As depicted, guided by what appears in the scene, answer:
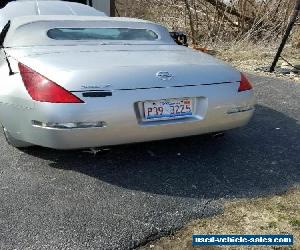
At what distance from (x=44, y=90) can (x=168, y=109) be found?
37.8 inches

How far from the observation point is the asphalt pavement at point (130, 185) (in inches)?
97.3

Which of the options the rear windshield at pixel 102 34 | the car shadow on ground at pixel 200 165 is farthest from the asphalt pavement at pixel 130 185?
the rear windshield at pixel 102 34

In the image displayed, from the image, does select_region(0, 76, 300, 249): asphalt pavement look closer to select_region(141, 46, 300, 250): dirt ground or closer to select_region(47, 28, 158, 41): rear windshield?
select_region(141, 46, 300, 250): dirt ground

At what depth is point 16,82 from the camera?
2965mm

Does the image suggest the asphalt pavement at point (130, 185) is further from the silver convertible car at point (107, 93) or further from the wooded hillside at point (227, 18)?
the wooded hillside at point (227, 18)

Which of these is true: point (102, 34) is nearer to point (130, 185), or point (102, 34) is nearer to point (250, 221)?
point (130, 185)

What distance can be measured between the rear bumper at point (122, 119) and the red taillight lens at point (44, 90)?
4cm

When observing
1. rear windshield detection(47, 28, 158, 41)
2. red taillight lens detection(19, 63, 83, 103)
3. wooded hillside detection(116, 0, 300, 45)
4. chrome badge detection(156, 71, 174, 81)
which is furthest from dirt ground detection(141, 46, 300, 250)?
wooded hillside detection(116, 0, 300, 45)

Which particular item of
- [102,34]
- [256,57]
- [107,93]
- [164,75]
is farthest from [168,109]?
[256,57]

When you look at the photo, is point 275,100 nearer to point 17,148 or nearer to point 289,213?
point 289,213

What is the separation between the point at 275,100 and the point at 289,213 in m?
3.01

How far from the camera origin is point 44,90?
2.78 m

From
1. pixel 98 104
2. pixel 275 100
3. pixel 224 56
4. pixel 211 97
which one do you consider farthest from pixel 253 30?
pixel 98 104

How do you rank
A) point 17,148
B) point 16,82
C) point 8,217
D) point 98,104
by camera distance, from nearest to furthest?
1. point 8,217
2. point 98,104
3. point 16,82
4. point 17,148
